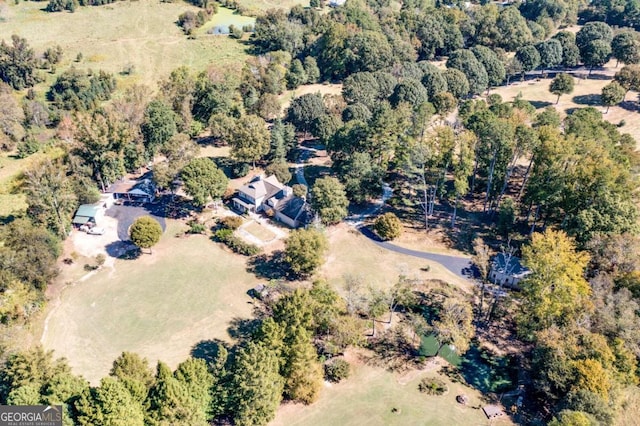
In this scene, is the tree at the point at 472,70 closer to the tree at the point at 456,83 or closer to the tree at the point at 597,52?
the tree at the point at 456,83

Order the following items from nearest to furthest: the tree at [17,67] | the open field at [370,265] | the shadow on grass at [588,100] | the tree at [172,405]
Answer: the tree at [172,405] → the open field at [370,265] → the tree at [17,67] → the shadow on grass at [588,100]

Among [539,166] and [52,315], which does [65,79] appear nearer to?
[52,315]

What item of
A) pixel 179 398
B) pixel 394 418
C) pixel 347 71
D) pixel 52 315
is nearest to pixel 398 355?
pixel 394 418

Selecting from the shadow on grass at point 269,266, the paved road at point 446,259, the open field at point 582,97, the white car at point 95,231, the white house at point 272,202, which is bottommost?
the white car at point 95,231

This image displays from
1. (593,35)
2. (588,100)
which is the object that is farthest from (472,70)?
(593,35)

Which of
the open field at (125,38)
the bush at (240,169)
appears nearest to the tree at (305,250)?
the bush at (240,169)

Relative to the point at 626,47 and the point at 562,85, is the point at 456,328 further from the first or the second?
the point at 626,47

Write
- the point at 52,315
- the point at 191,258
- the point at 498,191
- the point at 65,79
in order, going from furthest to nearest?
the point at 65,79 → the point at 498,191 → the point at 191,258 → the point at 52,315
